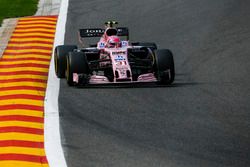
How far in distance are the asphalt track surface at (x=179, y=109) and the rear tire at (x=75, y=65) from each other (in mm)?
398

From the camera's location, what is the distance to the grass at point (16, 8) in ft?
105

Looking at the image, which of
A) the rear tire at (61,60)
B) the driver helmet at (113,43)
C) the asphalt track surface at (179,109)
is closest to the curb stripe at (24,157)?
the asphalt track surface at (179,109)

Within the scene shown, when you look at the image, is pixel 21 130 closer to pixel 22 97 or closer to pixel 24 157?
pixel 24 157

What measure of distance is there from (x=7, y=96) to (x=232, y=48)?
8.52 meters

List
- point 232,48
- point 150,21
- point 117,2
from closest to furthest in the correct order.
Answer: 1. point 232,48
2. point 150,21
3. point 117,2

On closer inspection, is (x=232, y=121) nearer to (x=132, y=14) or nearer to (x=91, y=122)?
(x=91, y=122)

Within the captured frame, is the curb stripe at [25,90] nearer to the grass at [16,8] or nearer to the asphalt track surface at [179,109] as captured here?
the asphalt track surface at [179,109]

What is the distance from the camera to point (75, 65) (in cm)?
2008

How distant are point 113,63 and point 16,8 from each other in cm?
1399

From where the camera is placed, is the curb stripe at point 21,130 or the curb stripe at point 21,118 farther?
the curb stripe at point 21,118

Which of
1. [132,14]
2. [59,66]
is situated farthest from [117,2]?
[59,66]

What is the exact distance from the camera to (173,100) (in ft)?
62.1

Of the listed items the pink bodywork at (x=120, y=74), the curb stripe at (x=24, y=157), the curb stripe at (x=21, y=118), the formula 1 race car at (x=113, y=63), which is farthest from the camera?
the formula 1 race car at (x=113, y=63)

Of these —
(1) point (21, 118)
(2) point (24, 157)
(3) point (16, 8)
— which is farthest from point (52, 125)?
(3) point (16, 8)
